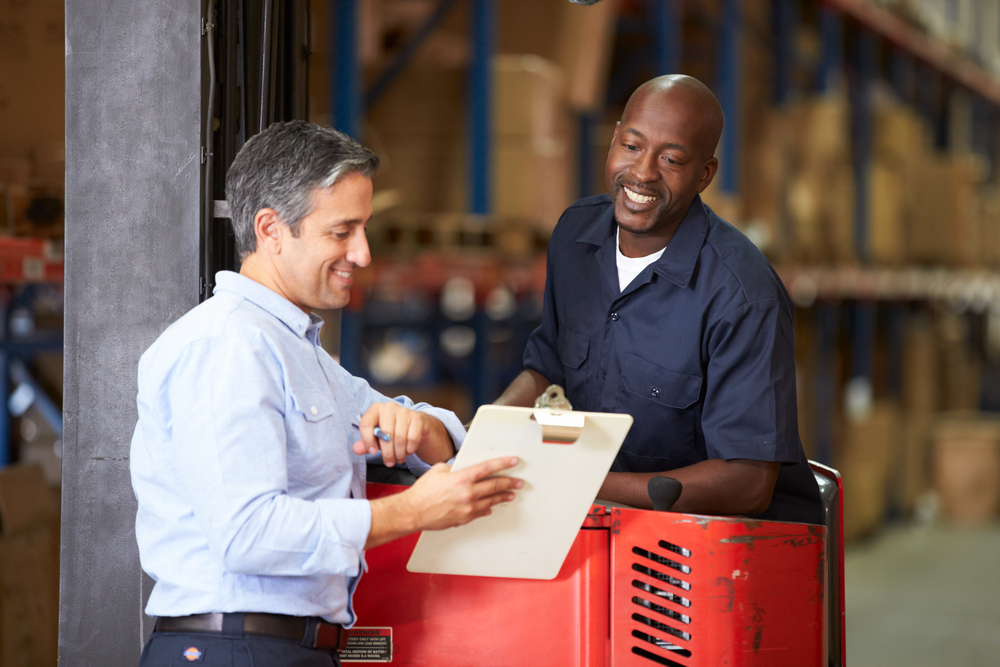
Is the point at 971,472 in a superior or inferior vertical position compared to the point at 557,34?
inferior

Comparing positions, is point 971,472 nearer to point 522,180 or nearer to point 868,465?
point 868,465

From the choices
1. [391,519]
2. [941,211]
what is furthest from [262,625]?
[941,211]

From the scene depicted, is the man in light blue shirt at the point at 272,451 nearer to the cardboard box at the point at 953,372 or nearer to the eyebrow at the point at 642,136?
the eyebrow at the point at 642,136

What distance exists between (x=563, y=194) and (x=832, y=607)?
12.7 feet

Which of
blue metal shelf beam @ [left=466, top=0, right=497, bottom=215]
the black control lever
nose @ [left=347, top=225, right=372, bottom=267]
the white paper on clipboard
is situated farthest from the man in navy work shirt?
blue metal shelf beam @ [left=466, top=0, right=497, bottom=215]

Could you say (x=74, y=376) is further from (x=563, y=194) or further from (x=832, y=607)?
(x=563, y=194)

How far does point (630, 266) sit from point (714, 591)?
86 centimetres

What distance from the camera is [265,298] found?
1617 mm

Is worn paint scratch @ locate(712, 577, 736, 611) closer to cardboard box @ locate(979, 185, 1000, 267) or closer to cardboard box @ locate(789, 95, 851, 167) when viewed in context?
cardboard box @ locate(789, 95, 851, 167)

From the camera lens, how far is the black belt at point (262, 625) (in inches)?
60.0

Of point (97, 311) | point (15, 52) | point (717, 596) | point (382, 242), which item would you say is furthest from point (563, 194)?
point (717, 596)

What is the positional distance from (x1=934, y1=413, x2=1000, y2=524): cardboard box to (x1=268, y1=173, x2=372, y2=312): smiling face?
8305 millimetres

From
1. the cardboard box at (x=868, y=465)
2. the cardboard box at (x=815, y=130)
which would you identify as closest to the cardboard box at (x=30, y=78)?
the cardboard box at (x=815, y=130)

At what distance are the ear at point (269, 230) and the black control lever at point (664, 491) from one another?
78cm
